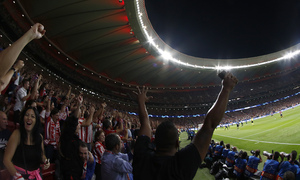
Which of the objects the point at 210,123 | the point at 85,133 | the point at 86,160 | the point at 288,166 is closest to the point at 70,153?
the point at 86,160

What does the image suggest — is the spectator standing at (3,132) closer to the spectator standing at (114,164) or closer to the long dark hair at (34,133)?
the long dark hair at (34,133)

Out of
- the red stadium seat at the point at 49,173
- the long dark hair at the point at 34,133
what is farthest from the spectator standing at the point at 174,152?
A: the red stadium seat at the point at 49,173

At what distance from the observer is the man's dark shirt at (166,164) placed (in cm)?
141

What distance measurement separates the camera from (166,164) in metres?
1.47

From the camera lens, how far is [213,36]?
42.8 meters

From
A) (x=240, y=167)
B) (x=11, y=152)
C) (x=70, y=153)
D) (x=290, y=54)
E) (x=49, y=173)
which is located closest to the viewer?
(x=11, y=152)

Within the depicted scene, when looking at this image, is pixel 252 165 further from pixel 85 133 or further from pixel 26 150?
pixel 26 150

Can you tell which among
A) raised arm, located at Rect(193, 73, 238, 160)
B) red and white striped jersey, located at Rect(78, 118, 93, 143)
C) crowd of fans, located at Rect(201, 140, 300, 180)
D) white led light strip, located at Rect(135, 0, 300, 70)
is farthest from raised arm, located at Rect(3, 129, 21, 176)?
white led light strip, located at Rect(135, 0, 300, 70)

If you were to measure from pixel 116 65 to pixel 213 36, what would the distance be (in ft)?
76.1

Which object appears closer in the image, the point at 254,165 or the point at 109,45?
the point at 254,165

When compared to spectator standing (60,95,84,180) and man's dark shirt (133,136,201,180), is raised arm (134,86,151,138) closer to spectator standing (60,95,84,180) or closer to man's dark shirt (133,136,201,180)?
man's dark shirt (133,136,201,180)

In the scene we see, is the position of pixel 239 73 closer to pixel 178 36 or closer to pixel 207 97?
pixel 207 97

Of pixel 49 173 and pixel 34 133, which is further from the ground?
pixel 34 133

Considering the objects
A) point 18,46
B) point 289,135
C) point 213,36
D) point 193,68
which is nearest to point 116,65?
point 193,68
